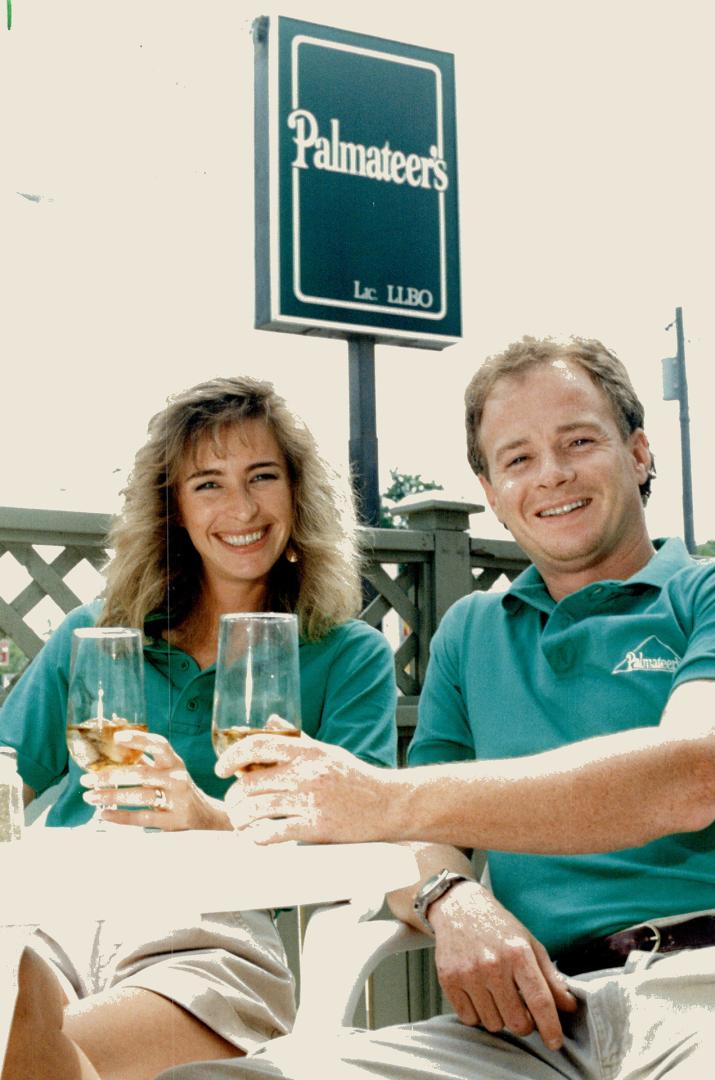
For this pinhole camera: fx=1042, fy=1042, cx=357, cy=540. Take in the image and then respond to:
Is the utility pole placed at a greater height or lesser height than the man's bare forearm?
greater

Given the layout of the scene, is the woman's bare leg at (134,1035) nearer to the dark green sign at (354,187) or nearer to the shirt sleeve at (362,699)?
the shirt sleeve at (362,699)

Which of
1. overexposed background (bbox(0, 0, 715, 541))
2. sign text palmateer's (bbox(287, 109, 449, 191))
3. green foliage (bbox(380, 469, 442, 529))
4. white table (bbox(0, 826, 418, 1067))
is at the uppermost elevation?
sign text palmateer's (bbox(287, 109, 449, 191))

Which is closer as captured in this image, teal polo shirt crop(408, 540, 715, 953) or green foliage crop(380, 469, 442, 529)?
teal polo shirt crop(408, 540, 715, 953)

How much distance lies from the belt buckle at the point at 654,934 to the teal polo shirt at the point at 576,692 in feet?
0.07

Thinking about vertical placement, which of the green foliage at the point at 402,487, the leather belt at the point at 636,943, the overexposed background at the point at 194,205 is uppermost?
the overexposed background at the point at 194,205

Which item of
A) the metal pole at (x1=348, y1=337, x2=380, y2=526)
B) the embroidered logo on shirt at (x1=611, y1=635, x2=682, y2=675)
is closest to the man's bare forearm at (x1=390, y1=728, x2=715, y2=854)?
the embroidered logo on shirt at (x1=611, y1=635, x2=682, y2=675)

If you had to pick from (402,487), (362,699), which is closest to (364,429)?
(402,487)

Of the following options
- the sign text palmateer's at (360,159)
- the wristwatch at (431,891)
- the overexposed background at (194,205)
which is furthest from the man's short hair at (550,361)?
the sign text palmateer's at (360,159)

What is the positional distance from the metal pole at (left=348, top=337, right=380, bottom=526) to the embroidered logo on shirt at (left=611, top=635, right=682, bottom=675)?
2.87 ft

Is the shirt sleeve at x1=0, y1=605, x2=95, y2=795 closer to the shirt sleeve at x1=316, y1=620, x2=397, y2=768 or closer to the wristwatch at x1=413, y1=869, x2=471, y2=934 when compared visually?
the shirt sleeve at x1=316, y1=620, x2=397, y2=768

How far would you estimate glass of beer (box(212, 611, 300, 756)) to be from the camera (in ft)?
2.33

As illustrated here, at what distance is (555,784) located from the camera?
74cm

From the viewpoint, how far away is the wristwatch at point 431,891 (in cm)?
92

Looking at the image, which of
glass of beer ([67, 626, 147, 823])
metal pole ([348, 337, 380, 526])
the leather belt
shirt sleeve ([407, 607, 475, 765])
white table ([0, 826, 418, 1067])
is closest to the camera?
white table ([0, 826, 418, 1067])
